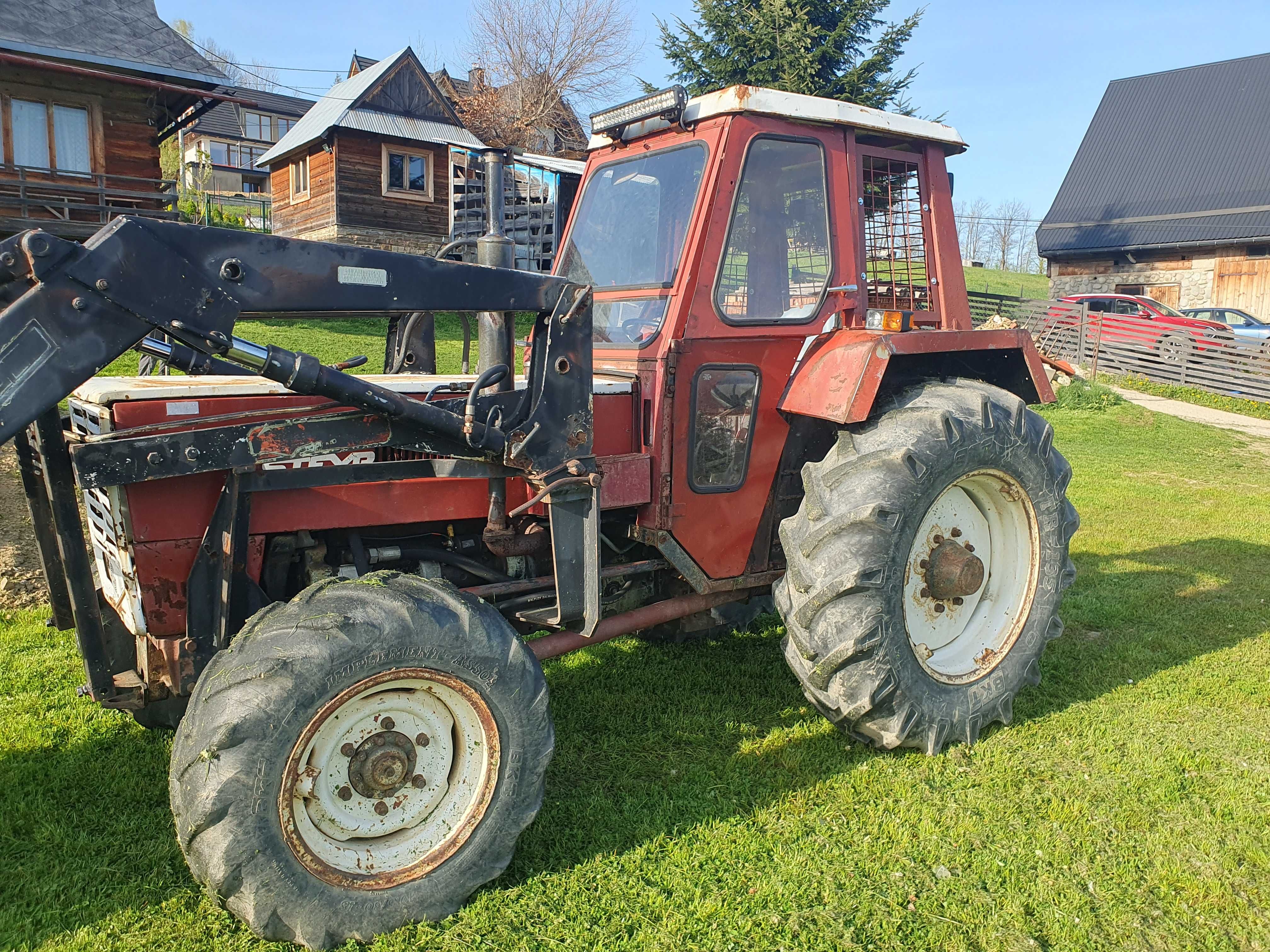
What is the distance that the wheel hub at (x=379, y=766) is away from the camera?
2703 mm

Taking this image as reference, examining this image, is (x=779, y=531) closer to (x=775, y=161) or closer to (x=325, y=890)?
(x=775, y=161)

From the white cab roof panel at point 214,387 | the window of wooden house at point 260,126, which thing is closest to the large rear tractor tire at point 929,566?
the white cab roof panel at point 214,387

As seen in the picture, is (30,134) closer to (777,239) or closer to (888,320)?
(777,239)

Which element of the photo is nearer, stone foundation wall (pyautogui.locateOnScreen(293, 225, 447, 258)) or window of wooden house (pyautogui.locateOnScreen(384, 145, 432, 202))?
stone foundation wall (pyautogui.locateOnScreen(293, 225, 447, 258))

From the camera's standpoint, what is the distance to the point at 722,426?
3.74m

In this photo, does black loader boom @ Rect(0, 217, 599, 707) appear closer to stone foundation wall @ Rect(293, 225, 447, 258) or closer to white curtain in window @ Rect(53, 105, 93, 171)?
white curtain in window @ Rect(53, 105, 93, 171)

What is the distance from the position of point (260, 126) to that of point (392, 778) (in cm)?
5878

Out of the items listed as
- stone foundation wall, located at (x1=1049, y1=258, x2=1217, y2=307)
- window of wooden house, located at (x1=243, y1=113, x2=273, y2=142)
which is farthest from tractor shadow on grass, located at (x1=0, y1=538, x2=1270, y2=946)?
window of wooden house, located at (x1=243, y1=113, x2=273, y2=142)

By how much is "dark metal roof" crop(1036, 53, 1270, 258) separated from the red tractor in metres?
24.4

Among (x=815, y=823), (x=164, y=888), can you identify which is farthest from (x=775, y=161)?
(x=164, y=888)

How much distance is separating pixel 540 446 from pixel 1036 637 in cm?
241

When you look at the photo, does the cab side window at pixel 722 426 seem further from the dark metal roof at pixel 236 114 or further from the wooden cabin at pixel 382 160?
the dark metal roof at pixel 236 114

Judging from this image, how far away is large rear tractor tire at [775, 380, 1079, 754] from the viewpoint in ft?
11.3

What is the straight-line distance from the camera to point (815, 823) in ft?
10.7
